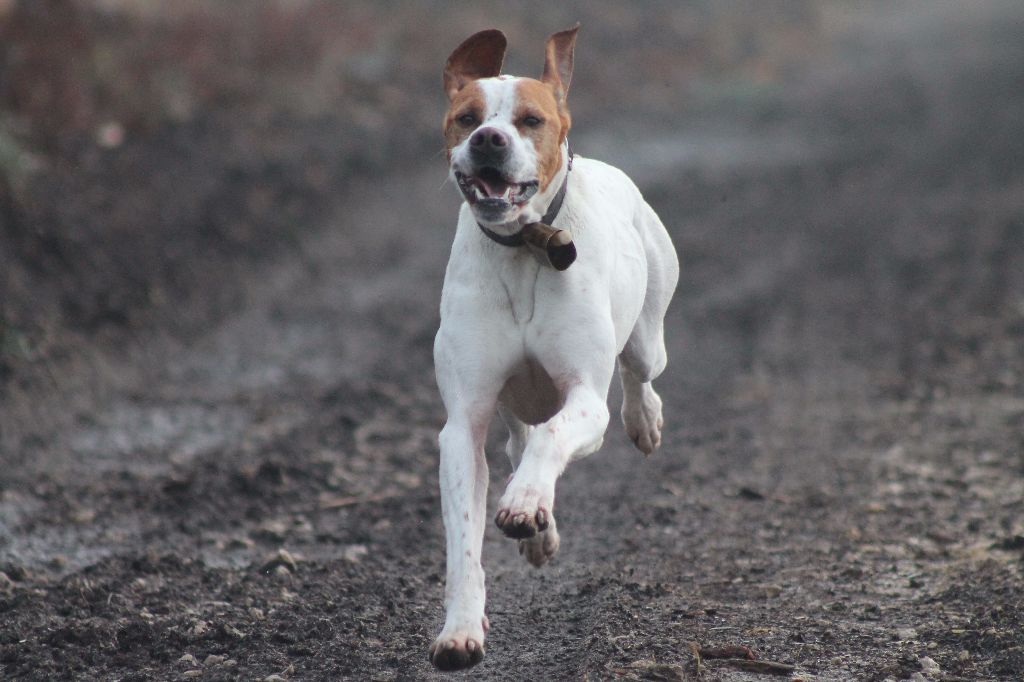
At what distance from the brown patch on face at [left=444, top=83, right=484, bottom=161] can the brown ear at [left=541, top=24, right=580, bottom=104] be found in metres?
0.31

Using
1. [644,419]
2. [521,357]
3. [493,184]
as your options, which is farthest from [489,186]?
[644,419]

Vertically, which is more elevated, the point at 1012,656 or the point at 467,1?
the point at 467,1

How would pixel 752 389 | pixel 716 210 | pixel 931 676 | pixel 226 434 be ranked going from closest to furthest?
pixel 931 676 < pixel 226 434 < pixel 752 389 < pixel 716 210

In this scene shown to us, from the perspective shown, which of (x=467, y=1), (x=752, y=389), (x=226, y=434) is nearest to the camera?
(x=226, y=434)

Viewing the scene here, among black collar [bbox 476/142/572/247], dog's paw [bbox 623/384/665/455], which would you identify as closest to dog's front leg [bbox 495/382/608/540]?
black collar [bbox 476/142/572/247]

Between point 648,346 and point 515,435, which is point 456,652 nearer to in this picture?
point 515,435

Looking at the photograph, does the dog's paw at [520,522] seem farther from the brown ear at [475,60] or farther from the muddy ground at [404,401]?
the brown ear at [475,60]

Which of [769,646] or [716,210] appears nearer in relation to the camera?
[769,646]

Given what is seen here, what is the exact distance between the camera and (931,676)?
3.85 m

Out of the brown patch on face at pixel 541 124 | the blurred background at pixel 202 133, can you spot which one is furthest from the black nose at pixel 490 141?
the blurred background at pixel 202 133

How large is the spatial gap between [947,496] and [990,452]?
832 millimetres

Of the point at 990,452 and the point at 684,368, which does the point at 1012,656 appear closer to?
the point at 990,452

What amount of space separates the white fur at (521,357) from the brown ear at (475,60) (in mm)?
282

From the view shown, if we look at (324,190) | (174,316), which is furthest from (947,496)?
(324,190)
